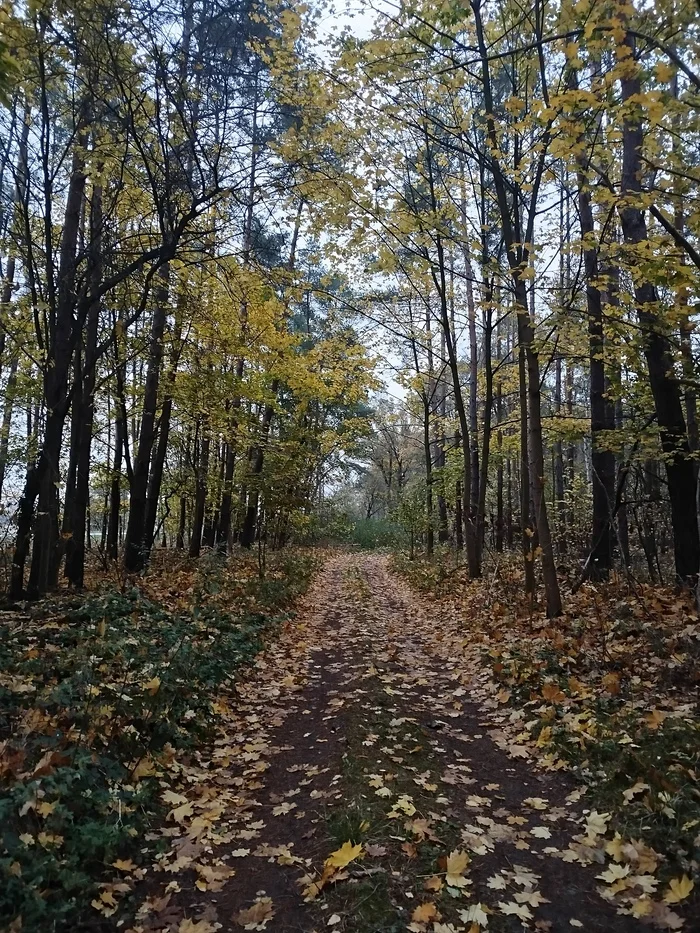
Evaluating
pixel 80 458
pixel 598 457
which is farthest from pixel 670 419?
pixel 80 458

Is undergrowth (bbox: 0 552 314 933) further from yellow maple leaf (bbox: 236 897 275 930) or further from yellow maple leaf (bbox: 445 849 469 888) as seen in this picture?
yellow maple leaf (bbox: 445 849 469 888)

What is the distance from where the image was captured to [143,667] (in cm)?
588

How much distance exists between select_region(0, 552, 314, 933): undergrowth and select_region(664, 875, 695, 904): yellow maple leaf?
2901 mm

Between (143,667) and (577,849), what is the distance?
4163mm

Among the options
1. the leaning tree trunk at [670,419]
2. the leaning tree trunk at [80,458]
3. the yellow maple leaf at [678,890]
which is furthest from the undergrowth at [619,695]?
the leaning tree trunk at [80,458]

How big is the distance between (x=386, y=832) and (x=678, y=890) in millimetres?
1627

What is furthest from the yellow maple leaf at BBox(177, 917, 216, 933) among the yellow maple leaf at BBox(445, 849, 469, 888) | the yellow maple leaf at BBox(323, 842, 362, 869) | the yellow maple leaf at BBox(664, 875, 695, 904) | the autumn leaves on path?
the yellow maple leaf at BBox(664, 875, 695, 904)

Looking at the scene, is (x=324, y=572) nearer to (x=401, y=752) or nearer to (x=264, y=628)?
(x=264, y=628)

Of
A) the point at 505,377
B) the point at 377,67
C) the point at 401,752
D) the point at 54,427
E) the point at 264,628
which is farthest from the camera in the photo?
the point at 505,377

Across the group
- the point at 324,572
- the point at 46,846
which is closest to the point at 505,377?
the point at 324,572

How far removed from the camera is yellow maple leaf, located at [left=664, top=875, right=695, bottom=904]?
2.94 metres

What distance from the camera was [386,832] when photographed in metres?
3.72

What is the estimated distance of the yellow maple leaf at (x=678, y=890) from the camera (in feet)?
9.64

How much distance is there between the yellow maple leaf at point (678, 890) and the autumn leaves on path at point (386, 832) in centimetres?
5
